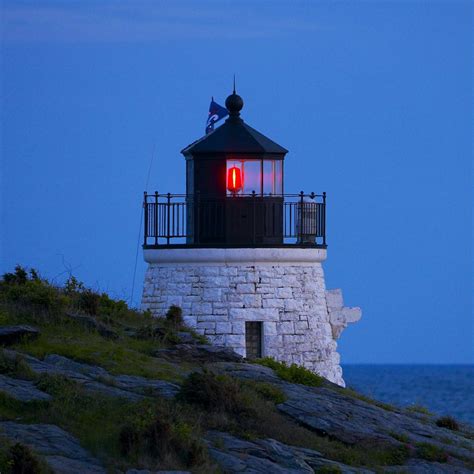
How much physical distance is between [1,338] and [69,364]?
1.11 metres

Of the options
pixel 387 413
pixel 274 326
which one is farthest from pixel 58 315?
pixel 274 326

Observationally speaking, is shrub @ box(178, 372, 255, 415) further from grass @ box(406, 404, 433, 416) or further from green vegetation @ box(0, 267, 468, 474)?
grass @ box(406, 404, 433, 416)

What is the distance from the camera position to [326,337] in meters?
26.8

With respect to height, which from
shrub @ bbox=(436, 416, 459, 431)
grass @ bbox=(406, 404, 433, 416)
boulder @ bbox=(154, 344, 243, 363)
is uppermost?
boulder @ bbox=(154, 344, 243, 363)

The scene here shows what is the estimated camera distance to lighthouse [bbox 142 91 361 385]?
25.9 m

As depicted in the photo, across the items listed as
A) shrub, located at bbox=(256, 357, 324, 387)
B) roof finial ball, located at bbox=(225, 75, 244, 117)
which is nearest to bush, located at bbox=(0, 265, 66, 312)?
shrub, located at bbox=(256, 357, 324, 387)

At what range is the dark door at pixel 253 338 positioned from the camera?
85.3 ft

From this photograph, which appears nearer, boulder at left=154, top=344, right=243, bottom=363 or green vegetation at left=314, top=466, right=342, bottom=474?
green vegetation at left=314, top=466, right=342, bottom=474

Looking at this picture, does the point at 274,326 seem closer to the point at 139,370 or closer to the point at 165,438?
the point at 139,370

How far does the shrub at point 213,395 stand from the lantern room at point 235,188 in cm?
905

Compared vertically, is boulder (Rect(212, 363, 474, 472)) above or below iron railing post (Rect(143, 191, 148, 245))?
below

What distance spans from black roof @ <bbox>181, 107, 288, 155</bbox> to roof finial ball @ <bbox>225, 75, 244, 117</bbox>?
22 cm

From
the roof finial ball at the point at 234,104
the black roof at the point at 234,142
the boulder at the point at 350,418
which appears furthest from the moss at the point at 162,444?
the roof finial ball at the point at 234,104

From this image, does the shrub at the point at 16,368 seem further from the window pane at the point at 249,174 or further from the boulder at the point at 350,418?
the window pane at the point at 249,174
